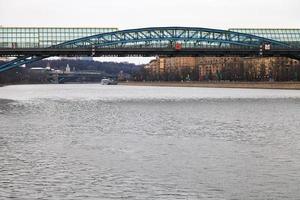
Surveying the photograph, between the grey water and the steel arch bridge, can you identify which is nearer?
the grey water

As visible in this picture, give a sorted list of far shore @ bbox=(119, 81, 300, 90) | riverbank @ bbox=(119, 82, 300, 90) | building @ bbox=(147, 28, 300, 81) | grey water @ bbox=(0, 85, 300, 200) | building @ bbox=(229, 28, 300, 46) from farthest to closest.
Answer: far shore @ bbox=(119, 81, 300, 90) < riverbank @ bbox=(119, 82, 300, 90) < building @ bbox=(147, 28, 300, 81) < building @ bbox=(229, 28, 300, 46) < grey water @ bbox=(0, 85, 300, 200)

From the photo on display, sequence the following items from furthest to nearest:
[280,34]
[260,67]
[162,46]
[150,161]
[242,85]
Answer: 1. [260,67]
2. [242,85]
3. [280,34]
4. [162,46]
5. [150,161]

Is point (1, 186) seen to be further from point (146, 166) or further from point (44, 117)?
point (44, 117)

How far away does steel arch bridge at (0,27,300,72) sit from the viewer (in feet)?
236

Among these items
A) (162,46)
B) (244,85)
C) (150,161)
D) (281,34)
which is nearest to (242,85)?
(244,85)

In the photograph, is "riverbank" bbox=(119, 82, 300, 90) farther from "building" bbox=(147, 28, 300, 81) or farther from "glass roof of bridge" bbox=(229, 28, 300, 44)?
"glass roof of bridge" bbox=(229, 28, 300, 44)

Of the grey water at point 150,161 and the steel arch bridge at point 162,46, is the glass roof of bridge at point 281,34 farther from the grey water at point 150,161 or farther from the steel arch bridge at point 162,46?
the grey water at point 150,161

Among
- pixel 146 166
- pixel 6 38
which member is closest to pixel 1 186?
pixel 146 166

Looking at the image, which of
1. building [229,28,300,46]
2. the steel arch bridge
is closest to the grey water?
the steel arch bridge

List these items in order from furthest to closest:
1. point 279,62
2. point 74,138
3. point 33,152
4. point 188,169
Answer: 1. point 279,62
2. point 74,138
3. point 33,152
4. point 188,169

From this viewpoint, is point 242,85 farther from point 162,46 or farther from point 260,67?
point 162,46

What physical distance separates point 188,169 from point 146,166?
4.00 ft

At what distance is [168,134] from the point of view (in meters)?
24.6

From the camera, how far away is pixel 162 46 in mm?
80062
